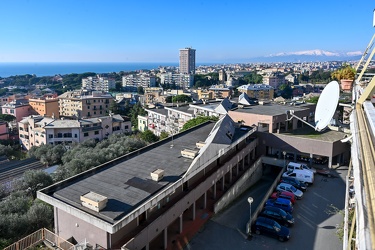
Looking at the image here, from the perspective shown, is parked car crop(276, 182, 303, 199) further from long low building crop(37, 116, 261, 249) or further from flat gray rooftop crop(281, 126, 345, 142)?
flat gray rooftop crop(281, 126, 345, 142)

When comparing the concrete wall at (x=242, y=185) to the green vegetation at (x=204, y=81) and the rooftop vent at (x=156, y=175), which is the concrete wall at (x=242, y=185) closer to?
the rooftop vent at (x=156, y=175)

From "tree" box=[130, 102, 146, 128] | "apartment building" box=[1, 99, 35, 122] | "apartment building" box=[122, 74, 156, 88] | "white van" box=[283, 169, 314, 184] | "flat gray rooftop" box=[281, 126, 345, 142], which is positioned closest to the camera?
"white van" box=[283, 169, 314, 184]

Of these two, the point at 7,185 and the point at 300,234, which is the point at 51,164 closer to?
the point at 7,185

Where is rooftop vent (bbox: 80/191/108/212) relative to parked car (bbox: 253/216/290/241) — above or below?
above

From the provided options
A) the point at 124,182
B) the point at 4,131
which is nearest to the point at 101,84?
the point at 4,131

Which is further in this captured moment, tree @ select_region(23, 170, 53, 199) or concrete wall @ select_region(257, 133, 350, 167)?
concrete wall @ select_region(257, 133, 350, 167)

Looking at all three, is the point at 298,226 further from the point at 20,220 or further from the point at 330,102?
the point at 20,220

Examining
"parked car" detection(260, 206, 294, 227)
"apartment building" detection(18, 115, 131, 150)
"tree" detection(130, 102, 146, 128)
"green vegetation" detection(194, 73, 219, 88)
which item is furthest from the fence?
"green vegetation" detection(194, 73, 219, 88)
